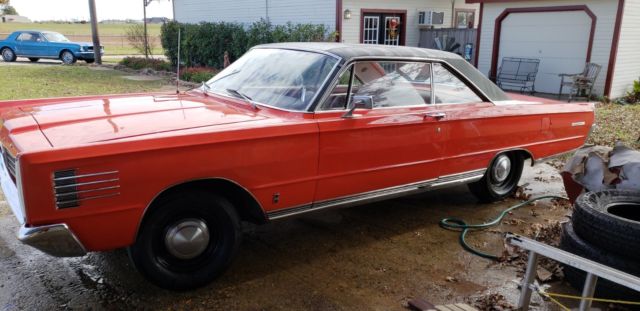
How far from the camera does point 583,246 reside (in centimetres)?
358

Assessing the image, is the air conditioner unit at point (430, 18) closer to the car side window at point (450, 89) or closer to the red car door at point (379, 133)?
the car side window at point (450, 89)

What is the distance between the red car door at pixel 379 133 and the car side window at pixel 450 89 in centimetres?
11

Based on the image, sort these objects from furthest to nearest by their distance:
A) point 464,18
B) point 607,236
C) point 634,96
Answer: point 464,18, point 634,96, point 607,236

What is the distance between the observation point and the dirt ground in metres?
3.38

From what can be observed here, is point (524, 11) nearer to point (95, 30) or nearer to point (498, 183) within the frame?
point (498, 183)

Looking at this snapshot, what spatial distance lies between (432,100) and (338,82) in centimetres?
108

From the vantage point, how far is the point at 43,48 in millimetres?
22781

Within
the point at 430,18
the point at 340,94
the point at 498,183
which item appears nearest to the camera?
the point at 340,94

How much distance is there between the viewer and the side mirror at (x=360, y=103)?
383 centimetres

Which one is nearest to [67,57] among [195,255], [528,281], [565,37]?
[565,37]

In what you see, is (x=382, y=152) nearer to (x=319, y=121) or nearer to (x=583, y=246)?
(x=319, y=121)

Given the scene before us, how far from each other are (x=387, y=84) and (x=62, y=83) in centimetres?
1277

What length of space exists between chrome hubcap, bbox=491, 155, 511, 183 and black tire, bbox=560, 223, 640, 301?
5.05 feet

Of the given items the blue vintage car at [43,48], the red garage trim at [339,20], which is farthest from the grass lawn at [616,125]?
the blue vintage car at [43,48]
